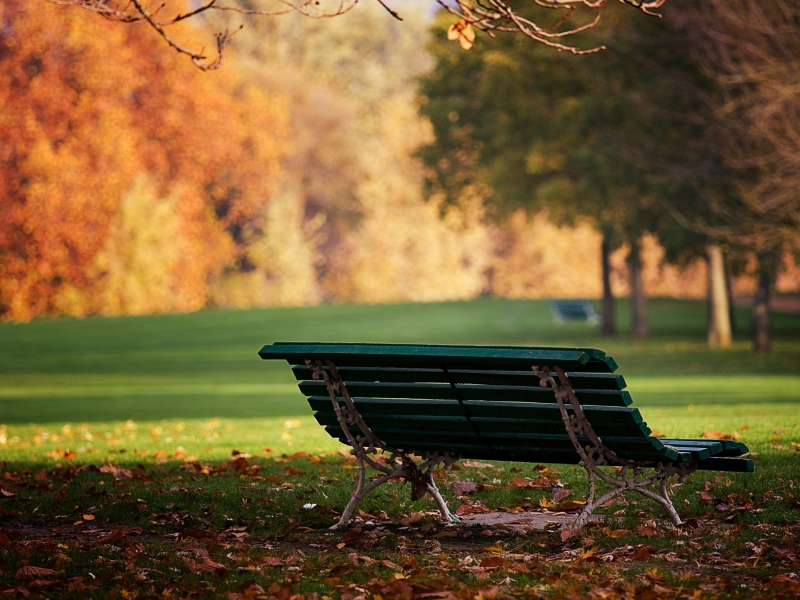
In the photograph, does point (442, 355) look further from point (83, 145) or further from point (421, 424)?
point (83, 145)

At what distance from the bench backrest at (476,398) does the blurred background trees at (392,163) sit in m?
4.76

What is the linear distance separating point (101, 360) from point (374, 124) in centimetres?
2697

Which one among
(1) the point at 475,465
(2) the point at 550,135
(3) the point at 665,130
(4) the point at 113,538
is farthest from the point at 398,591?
(2) the point at 550,135

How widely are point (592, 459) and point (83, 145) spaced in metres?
34.5

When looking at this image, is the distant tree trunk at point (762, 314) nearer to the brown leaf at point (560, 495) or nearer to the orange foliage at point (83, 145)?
the brown leaf at point (560, 495)

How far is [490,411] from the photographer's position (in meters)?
4.99

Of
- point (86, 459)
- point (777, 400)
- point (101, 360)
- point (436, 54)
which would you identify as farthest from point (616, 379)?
point (436, 54)

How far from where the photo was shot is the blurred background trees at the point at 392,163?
833 inches

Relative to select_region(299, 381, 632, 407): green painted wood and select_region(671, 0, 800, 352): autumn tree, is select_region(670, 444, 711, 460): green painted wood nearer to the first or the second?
select_region(299, 381, 632, 407): green painted wood

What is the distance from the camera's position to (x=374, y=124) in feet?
169

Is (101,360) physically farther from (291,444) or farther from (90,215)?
(291,444)

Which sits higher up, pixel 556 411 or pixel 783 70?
pixel 783 70

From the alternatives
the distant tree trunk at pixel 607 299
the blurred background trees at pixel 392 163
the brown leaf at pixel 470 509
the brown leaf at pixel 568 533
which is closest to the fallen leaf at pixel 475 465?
the brown leaf at pixel 470 509

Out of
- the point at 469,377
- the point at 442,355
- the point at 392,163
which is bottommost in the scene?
the point at 469,377
